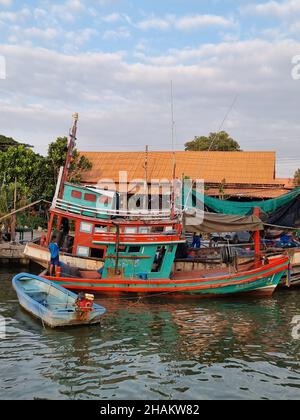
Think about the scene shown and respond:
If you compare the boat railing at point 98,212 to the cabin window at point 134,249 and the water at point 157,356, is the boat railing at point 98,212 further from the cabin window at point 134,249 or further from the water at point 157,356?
the water at point 157,356

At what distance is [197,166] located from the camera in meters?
39.3

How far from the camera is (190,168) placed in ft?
129

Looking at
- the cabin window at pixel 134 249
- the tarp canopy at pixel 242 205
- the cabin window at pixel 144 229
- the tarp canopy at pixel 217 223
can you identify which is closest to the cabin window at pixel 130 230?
the cabin window at pixel 144 229

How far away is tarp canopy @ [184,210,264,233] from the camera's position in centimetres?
1780

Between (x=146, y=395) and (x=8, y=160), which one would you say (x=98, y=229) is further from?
(x=8, y=160)

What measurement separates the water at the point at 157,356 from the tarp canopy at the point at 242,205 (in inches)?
223

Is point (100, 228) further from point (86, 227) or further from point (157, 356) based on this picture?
point (157, 356)

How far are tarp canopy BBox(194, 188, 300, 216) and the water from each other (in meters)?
5.67

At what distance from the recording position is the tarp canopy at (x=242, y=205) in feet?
68.0

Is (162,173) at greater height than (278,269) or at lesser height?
greater

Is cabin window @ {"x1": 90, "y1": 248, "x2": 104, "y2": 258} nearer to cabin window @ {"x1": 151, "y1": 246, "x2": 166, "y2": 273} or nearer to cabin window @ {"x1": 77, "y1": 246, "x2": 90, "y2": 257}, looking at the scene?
cabin window @ {"x1": 77, "y1": 246, "x2": 90, "y2": 257}

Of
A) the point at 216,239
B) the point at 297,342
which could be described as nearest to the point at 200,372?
the point at 297,342

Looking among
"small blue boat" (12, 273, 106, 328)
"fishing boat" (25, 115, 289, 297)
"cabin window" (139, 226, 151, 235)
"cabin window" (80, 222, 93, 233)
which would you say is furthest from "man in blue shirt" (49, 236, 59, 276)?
"cabin window" (139, 226, 151, 235)
